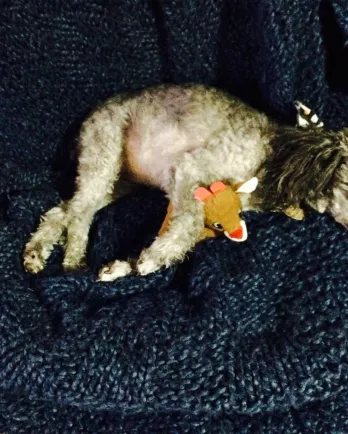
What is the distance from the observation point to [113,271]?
1.52 metres

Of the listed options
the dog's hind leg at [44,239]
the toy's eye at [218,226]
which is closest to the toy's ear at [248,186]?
the toy's eye at [218,226]

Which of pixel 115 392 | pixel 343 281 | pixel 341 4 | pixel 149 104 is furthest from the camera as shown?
pixel 149 104

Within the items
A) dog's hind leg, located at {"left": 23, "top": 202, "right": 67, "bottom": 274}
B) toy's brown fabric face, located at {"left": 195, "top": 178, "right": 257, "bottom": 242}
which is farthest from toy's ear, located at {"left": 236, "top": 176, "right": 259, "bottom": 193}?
dog's hind leg, located at {"left": 23, "top": 202, "right": 67, "bottom": 274}

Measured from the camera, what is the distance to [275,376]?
129cm

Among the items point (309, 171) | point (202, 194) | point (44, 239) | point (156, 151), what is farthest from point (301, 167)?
point (44, 239)

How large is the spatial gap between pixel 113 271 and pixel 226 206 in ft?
1.12

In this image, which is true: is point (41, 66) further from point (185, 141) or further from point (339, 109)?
point (339, 109)

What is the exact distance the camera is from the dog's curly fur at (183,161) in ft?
4.95

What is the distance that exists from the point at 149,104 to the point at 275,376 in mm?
863

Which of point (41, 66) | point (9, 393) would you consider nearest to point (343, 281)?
point (9, 393)

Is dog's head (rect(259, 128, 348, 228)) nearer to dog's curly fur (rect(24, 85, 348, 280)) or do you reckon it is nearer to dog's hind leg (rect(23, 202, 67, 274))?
dog's curly fur (rect(24, 85, 348, 280))

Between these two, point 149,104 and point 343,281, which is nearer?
point 343,281

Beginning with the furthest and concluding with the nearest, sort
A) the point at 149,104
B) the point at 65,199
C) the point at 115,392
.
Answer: the point at 65,199, the point at 149,104, the point at 115,392

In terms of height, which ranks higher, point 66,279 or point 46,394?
point 66,279
